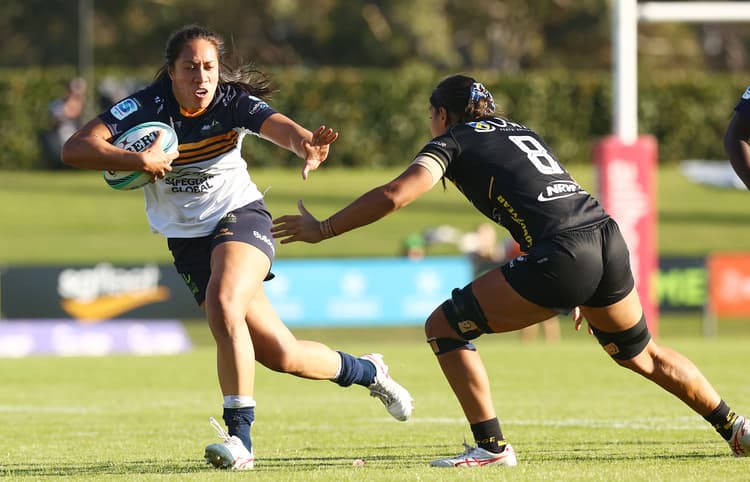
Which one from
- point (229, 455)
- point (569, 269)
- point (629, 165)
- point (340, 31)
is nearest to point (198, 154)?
point (229, 455)

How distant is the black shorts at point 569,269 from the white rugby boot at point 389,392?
5.18 ft

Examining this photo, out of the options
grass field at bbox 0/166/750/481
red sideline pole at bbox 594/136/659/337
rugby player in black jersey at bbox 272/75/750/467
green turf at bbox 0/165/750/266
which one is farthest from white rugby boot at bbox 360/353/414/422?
green turf at bbox 0/165/750/266

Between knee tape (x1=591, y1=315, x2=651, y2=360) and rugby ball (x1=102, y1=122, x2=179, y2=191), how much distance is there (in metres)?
2.19

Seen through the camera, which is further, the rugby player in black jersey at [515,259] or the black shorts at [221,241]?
the black shorts at [221,241]

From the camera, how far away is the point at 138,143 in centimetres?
651

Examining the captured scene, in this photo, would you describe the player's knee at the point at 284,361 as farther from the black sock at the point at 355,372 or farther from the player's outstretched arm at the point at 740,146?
the player's outstretched arm at the point at 740,146

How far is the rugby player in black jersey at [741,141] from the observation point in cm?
730

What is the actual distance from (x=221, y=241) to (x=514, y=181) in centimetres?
149

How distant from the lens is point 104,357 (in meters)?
17.1

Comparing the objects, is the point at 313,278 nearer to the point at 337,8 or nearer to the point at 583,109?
the point at 583,109

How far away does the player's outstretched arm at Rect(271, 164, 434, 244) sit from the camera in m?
5.84

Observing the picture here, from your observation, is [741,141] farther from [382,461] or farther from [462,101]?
[382,461]

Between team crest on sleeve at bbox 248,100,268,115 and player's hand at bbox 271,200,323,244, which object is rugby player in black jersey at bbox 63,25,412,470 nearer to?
team crest on sleeve at bbox 248,100,268,115

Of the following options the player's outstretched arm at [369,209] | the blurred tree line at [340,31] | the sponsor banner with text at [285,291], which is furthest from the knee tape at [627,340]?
the blurred tree line at [340,31]
